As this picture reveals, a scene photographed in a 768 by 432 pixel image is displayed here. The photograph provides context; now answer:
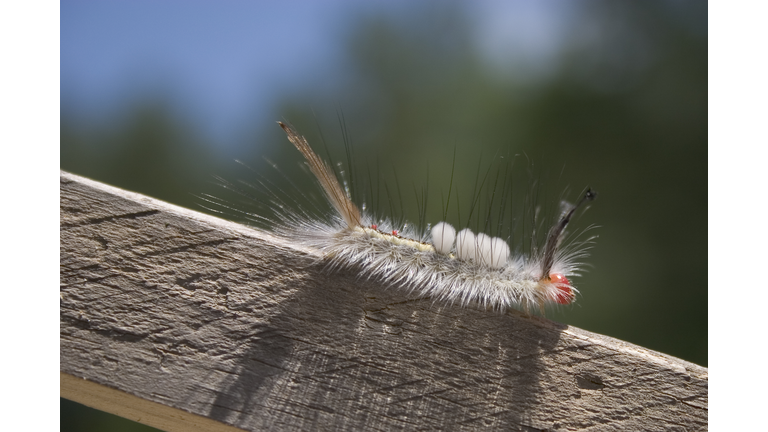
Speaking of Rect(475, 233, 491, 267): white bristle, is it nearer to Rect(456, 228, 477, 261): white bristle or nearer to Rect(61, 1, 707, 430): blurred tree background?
Rect(456, 228, 477, 261): white bristle

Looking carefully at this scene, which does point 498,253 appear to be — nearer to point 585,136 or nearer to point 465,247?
point 465,247

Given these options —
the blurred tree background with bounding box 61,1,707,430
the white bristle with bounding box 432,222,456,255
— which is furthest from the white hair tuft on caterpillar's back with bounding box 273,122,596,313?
the blurred tree background with bounding box 61,1,707,430

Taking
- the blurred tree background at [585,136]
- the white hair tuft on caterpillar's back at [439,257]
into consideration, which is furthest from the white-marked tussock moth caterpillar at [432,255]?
the blurred tree background at [585,136]

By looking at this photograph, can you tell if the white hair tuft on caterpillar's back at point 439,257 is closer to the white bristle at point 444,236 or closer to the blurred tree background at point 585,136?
the white bristle at point 444,236

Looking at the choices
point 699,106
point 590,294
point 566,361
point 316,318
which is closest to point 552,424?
point 566,361

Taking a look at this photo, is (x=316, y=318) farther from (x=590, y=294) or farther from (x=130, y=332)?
(x=590, y=294)

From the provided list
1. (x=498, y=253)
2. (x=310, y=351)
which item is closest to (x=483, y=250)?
→ (x=498, y=253)
